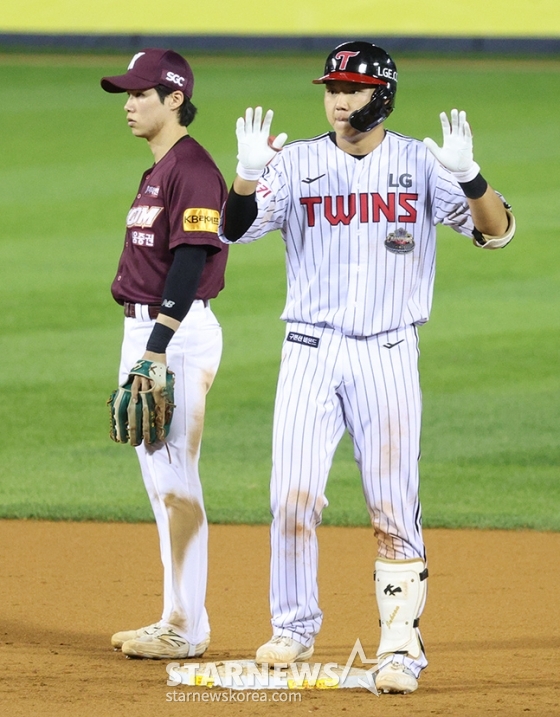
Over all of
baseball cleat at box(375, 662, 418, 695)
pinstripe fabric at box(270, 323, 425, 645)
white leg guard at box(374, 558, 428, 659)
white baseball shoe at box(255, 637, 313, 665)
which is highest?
pinstripe fabric at box(270, 323, 425, 645)

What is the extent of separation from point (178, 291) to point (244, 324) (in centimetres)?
678

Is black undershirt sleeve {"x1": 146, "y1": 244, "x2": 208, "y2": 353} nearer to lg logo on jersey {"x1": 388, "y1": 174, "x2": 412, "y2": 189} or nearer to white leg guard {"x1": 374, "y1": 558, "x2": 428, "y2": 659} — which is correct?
lg logo on jersey {"x1": 388, "y1": 174, "x2": 412, "y2": 189}

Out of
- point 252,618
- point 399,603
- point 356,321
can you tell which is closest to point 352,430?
point 356,321

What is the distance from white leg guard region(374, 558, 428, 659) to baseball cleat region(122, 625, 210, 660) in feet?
2.46

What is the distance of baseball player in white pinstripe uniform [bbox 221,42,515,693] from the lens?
4.17m

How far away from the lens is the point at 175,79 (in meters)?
4.58

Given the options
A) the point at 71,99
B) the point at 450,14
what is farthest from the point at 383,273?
the point at 450,14

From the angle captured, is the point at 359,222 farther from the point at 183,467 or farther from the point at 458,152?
the point at 183,467

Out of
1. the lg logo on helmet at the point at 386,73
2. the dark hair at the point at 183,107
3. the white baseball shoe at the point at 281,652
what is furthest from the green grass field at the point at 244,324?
the lg logo on helmet at the point at 386,73

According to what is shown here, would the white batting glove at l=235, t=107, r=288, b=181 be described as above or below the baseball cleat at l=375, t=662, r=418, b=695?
above

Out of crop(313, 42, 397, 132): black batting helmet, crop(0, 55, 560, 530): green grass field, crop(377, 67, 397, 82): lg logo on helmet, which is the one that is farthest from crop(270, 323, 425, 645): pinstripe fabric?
crop(0, 55, 560, 530): green grass field

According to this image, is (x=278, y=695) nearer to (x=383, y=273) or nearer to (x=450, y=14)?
(x=383, y=273)

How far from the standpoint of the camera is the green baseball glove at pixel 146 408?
14.4 ft

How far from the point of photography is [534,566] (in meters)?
6.12
